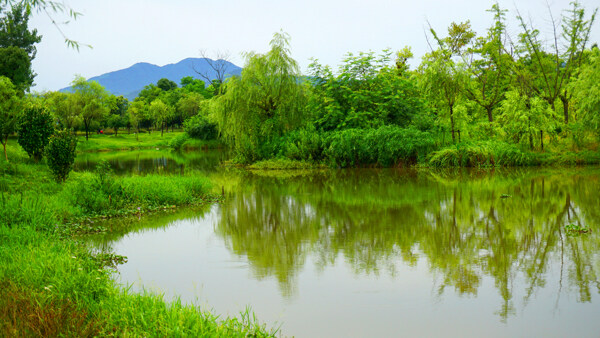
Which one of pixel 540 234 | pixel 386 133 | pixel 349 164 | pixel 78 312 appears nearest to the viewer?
pixel 78 312

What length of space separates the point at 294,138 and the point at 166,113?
46092 mm

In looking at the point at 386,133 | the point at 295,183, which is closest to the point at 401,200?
the point at 295,183

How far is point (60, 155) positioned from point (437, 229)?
10154 mm

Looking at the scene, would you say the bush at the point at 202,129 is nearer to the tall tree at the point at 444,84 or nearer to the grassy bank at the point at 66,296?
the tall tree at the point at 444,84

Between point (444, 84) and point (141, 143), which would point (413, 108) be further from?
point (141, 143)

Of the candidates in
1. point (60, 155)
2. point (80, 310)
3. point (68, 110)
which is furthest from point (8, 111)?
point (68, 110)

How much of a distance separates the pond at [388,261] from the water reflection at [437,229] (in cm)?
3

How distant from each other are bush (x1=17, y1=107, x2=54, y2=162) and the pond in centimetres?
737

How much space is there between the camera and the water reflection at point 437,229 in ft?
22.3

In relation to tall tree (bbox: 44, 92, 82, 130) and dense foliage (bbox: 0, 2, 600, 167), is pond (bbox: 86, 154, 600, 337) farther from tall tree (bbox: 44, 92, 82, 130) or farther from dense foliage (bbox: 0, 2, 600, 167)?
tall tree (bbox: 44, 92, 82, 130)

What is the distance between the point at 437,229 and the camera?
9.49 m

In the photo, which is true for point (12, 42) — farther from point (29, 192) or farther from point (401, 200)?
point (401, 200)

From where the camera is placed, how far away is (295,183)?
720 inches

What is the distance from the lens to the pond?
5293 mm
